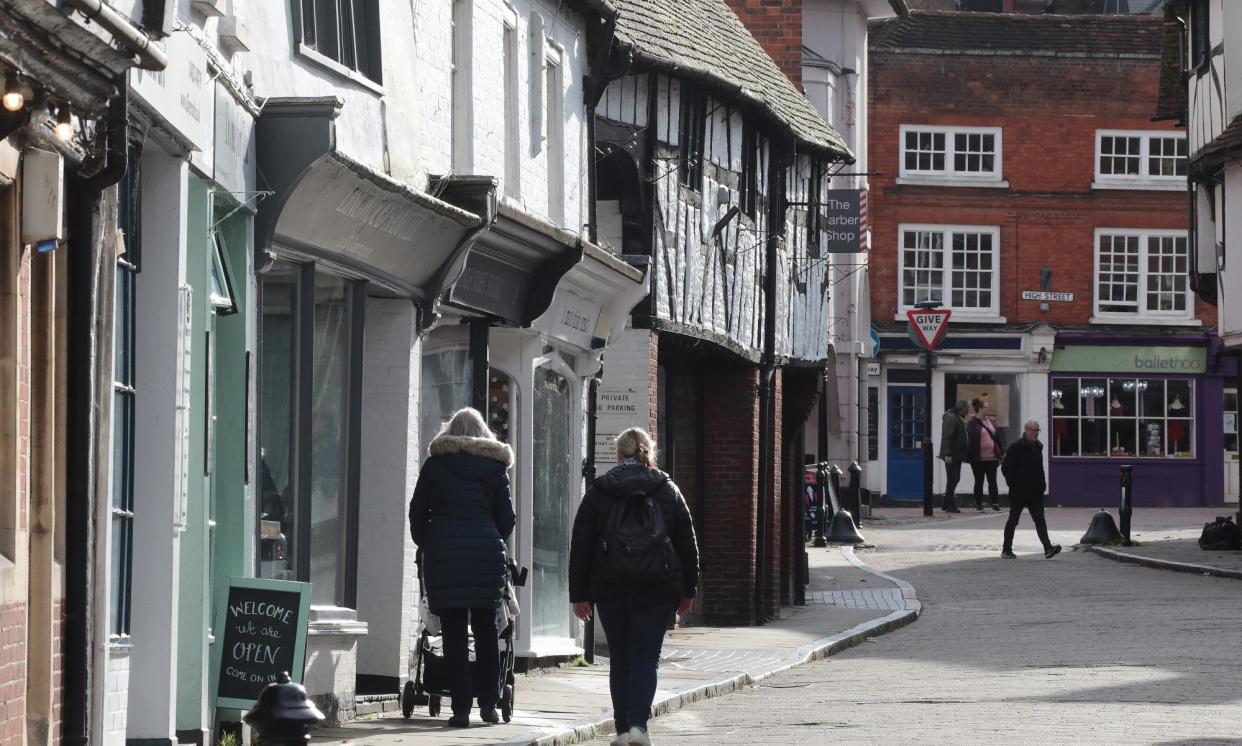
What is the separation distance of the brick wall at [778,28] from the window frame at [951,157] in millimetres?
17296

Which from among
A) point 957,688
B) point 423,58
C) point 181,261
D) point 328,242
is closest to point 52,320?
point 181,261

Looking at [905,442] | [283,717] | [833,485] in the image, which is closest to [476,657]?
[283,717]

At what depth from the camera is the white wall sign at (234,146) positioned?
1047 centimetres

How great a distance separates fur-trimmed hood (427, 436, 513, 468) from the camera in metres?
12.2

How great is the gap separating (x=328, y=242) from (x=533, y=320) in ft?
14.4

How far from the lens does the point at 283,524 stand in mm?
12039

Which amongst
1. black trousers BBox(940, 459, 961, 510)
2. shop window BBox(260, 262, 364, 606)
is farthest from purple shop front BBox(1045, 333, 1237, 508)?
shop window BBox(260, 262, 364, 606)

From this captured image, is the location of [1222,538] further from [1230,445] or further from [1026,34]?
[1026,34]

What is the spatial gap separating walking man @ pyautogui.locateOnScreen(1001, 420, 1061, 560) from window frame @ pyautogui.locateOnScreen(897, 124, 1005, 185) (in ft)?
58.6

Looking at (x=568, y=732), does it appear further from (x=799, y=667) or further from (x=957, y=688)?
(x=799, y=667)

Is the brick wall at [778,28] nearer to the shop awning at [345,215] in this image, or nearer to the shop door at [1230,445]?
the shop awning at [345,215]

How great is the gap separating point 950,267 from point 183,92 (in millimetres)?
37488

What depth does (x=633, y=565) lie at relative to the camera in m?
11.6

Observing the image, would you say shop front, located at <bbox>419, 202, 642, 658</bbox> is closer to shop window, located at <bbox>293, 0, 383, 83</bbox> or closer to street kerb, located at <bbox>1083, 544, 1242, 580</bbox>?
shop window, located at <bbox>293, 0, 383, 83</bbox>
